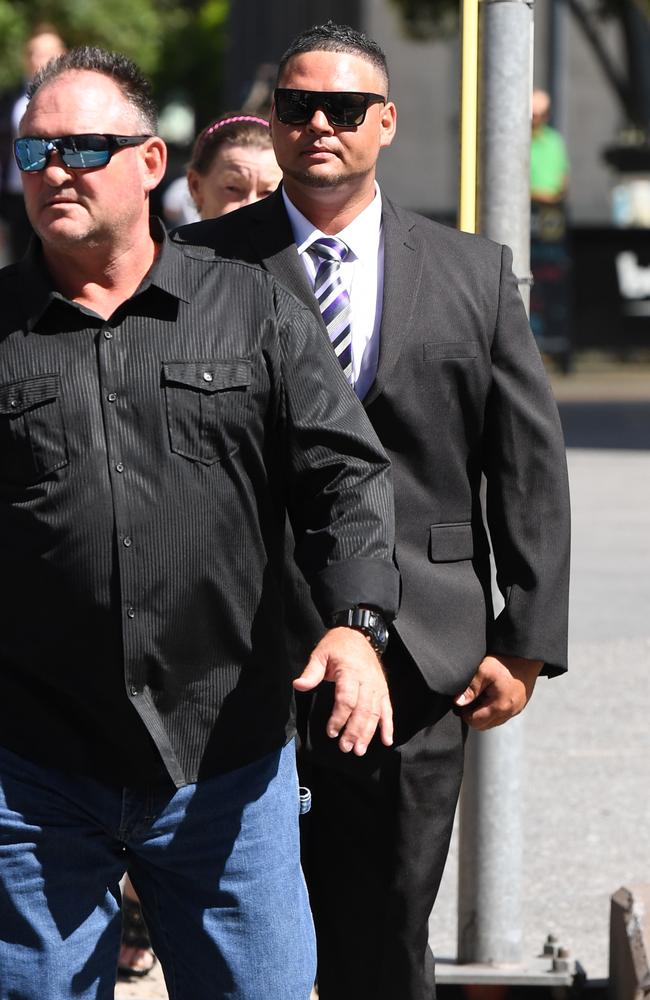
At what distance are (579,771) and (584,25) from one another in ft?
57.5

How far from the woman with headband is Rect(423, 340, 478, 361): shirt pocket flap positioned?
1305 millimetres

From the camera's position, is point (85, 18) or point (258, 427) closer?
point (258, 427)

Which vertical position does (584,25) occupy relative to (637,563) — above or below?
above

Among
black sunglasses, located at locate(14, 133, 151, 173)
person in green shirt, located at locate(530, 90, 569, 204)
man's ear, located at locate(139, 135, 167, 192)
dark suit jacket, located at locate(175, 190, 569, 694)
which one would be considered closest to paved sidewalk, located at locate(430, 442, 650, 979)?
dark suit jacket, located at locate(175, 190, 569, 694)

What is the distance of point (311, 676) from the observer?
104 inches

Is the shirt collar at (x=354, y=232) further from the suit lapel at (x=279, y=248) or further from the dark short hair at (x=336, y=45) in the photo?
the dark short hair at (x=336, y=45)

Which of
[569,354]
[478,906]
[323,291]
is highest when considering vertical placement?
[323,291]

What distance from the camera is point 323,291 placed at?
11.1 feet

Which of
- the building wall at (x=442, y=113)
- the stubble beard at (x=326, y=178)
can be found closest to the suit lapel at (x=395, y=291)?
the stubble beard at (x=326, y=178)

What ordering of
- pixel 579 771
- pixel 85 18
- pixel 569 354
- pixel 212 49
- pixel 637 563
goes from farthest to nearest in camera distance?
1. pixel 212 49
2. pixel 85 18
3. pixel 569 354
4. pixel 637 563
5. pixel 579 771

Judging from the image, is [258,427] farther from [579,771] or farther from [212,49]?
[212,49]

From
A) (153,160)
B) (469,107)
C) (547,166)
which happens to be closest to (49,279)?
(153,160)

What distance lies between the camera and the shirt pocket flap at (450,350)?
3.35m

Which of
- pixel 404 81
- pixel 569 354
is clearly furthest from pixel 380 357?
pixel 404 81
